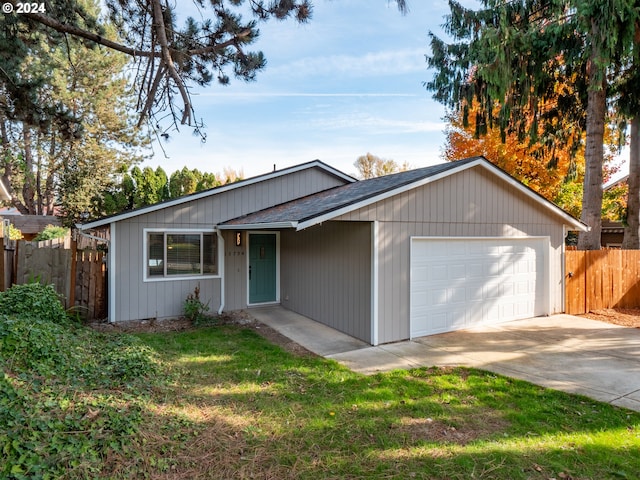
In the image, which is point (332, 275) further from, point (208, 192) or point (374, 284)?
point (208, 192)

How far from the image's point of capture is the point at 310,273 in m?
8.48

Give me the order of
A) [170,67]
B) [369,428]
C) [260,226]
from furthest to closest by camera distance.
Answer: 1. [260,226]
2. [170,67]
3. [369,428]

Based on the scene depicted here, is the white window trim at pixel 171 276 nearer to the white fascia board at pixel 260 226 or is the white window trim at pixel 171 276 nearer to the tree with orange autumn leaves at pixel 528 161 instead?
the white fascia board at pixel 260 226

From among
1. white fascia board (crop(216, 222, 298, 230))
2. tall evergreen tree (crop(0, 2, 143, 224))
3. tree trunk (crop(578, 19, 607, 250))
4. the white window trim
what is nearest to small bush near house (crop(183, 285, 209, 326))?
the white window trim

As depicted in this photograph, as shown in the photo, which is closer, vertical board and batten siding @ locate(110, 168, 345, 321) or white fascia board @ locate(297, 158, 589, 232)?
white fascia board @ locate(297, 158, 589, 232)

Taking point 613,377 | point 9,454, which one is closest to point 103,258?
point 9,454

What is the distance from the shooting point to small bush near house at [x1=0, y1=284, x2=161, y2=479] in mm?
2660

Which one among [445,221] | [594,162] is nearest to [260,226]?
[445,221]

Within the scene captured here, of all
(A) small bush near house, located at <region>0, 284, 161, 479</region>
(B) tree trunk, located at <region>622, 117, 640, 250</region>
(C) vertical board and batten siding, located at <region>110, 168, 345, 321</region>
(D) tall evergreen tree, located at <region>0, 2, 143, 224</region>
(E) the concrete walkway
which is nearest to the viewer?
(A) small bush near house, located at <region>0, 284, 161, 479</region>

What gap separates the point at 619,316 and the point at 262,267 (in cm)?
881

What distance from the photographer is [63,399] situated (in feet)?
11.0

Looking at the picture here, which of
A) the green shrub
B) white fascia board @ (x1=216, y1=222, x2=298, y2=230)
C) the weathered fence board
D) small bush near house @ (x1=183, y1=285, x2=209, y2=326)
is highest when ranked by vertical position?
white fascia board @ (x1=216, y1=222, x2=298, y2=230)

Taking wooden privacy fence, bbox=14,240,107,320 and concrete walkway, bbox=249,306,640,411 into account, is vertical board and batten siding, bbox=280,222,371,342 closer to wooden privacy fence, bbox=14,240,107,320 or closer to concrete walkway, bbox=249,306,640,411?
concrete walkway, bbox=249,306,640,411

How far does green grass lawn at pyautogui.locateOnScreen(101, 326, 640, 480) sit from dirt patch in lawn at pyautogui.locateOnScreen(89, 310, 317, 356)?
1633mm
